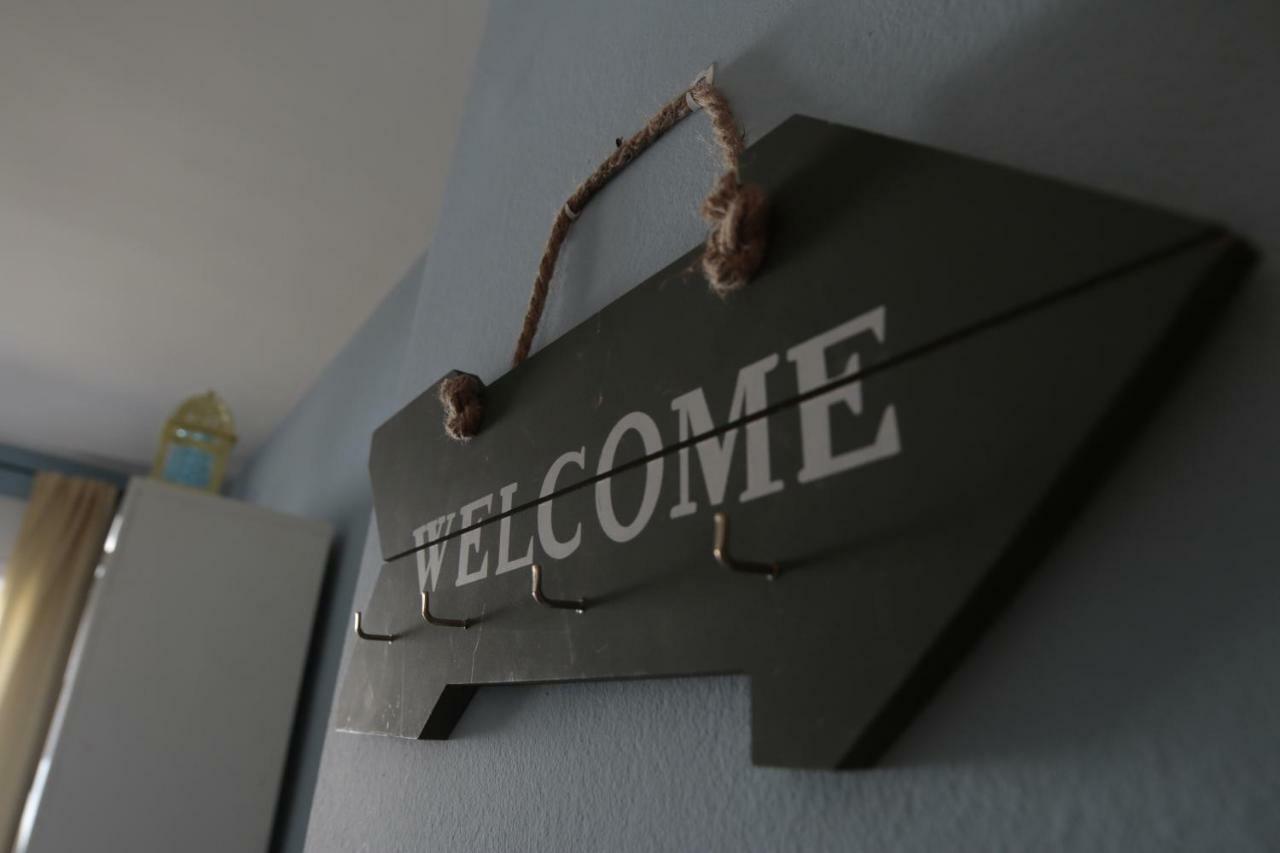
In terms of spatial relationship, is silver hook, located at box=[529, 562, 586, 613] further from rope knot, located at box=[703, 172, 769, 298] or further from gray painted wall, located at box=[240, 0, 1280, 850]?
rope knot, located at box=[703, 172, 769, 298]

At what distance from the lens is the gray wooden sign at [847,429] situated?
→ 25cm

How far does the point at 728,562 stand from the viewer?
312 mm

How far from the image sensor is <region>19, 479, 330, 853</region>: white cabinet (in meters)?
1.38

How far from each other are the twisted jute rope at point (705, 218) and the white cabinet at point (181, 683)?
1.18 m

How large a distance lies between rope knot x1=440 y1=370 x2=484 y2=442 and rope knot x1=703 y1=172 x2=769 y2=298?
10.2 inches

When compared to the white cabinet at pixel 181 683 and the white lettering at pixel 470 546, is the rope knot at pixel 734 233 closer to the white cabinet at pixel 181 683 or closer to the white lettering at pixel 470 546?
the white lettering at pixel 470 546

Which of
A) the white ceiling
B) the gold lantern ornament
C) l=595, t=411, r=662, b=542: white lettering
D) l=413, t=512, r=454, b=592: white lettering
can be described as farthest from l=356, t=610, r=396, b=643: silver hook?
the gold lantern ornament

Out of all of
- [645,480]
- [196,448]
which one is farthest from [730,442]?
[196,448]

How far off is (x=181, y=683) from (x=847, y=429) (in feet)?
5.10

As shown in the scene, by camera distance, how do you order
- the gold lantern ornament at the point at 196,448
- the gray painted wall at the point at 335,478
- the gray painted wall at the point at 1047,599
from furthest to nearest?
the gold lantern ornament at the point at 196,448 → the gray painted wall at the point at 335,478 → the gray painted wall at the point at 1047,599

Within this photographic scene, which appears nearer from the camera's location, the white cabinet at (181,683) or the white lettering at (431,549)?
the white lettering at (431,549)

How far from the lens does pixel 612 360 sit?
468 millimetres

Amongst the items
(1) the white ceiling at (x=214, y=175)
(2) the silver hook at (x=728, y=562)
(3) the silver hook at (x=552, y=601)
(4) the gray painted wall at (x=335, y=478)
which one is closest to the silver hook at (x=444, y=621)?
(3) the silver hook at (x=552, y=601)

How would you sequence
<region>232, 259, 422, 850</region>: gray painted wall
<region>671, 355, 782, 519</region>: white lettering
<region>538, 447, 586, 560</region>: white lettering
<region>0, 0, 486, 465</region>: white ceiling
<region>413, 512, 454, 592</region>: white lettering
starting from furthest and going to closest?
<region>232, 259, 422, 850</region>: gray painted wall, <region>0, 0, 486, 465</region>: white ceiling, <region>413, 512, 454, 592</region>: white lettering, <region>538, 447, 586, 560</region>: white lettering, <region>671, 355, 782, 519</region>: white lettering
